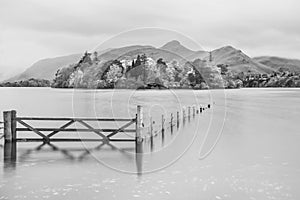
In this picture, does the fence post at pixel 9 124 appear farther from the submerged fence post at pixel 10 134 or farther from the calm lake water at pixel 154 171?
the calm lake water at pixel 154 171

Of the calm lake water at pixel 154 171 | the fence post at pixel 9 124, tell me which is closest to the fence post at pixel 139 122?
the calm lake water at pixel 154 171

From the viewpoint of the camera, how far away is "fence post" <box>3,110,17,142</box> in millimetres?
14734

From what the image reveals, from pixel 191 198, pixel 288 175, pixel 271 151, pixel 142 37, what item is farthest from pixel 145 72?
pixel 191 198

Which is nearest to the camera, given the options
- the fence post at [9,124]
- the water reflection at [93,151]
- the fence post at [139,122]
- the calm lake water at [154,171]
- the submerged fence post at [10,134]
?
the calm lake water at [154,171]

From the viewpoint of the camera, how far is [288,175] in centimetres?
1193

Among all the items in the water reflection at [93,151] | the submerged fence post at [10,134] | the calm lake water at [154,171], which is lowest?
the calm lake water at [154,171]

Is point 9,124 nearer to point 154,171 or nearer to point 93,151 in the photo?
point 93,151

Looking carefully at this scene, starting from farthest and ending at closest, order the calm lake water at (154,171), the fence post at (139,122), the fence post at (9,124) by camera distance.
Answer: the fence post at (139,122) → the fence post at (9,124) → the calm lake water at (154,171)

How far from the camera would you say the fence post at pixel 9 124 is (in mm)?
14734

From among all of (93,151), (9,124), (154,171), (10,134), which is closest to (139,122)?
(93,151)

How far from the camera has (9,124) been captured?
14961 millimetres

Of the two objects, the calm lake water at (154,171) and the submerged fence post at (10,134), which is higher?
the submerged fence post at (10,134)

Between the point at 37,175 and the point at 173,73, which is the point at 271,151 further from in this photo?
the point at 37,175

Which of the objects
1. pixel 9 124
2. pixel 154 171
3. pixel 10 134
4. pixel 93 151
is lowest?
pixel 154 171
